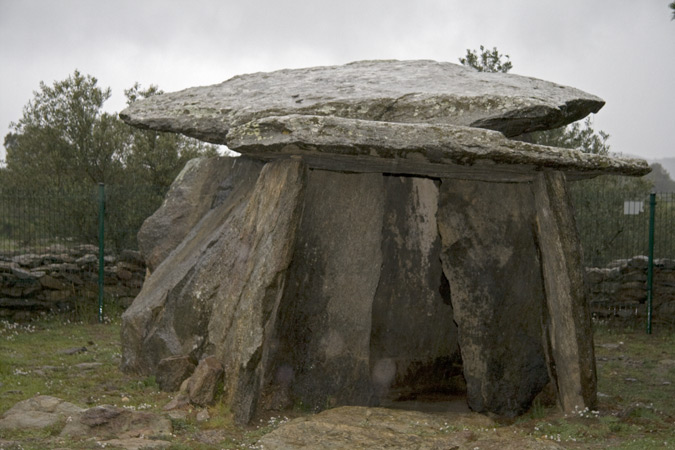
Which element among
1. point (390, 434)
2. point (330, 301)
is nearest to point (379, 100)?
point (330, 301)

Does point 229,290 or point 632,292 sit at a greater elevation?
point 229,290

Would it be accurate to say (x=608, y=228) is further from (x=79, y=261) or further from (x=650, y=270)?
(x=79, y=261)

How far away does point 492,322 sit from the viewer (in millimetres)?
7082

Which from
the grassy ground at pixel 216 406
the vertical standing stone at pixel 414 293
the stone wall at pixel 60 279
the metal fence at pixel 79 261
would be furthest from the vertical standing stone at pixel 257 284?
the stone wall at pixel 60 279

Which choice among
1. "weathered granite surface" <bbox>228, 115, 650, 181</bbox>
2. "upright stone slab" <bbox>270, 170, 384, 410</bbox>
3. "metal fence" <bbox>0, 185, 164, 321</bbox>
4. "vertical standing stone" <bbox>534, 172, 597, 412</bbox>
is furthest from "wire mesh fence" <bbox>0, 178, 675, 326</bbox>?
"weathered granite surface" <bbox>228, 115, 650, 181</bbox>

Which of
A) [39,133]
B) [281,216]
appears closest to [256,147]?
[281,216]

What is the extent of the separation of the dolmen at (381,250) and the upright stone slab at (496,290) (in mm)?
14

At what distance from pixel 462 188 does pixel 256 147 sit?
2192 millimetres

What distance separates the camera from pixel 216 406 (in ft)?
20.8

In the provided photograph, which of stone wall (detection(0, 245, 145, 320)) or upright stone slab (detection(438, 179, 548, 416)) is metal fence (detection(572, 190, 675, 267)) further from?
stone wall (detection(0, 245, 145, 320))

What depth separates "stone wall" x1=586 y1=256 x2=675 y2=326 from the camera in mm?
11688

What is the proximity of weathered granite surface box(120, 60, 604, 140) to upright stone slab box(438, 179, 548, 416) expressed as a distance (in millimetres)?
739

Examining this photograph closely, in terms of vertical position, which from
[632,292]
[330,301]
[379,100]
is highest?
[379,100]

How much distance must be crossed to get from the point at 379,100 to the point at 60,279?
6.84 metres
